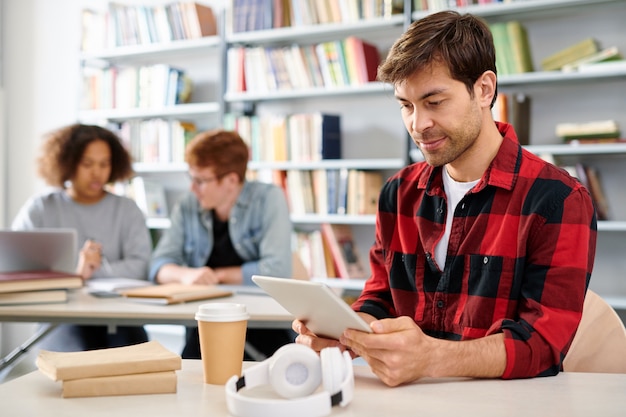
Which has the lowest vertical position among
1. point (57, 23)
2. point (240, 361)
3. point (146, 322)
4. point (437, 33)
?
point (146, 322)

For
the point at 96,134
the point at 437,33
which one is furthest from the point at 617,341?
the point at 96,134

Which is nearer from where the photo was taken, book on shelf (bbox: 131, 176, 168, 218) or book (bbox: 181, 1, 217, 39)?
book (bbox: 181, 1, 217, 39)

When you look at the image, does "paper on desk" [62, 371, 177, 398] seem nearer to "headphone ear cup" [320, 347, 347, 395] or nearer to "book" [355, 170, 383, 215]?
"headphone ear cup" [320, 347, 347, 395]

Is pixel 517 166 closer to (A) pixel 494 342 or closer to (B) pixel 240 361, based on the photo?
(A) pixel 494 342

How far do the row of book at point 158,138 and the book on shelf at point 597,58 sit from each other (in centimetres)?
Answer: 226

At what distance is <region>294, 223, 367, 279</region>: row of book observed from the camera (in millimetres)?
4012

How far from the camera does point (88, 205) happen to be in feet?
10.4

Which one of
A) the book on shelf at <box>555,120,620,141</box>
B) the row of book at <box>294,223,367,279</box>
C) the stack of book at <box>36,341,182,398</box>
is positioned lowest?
the row of book at <box>294,223,367,279</box>

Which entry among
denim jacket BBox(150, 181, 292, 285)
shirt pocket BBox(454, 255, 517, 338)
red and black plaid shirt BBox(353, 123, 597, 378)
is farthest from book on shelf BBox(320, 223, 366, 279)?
shirt pocket BBox(454, 255, 517, 338)

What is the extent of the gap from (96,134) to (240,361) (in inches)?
89.1

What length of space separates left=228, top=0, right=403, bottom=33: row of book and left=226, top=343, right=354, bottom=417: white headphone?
Result: 2.95m

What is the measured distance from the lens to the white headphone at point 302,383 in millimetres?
1022

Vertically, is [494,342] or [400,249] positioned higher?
[400,249]

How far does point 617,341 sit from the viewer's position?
1.46 m
